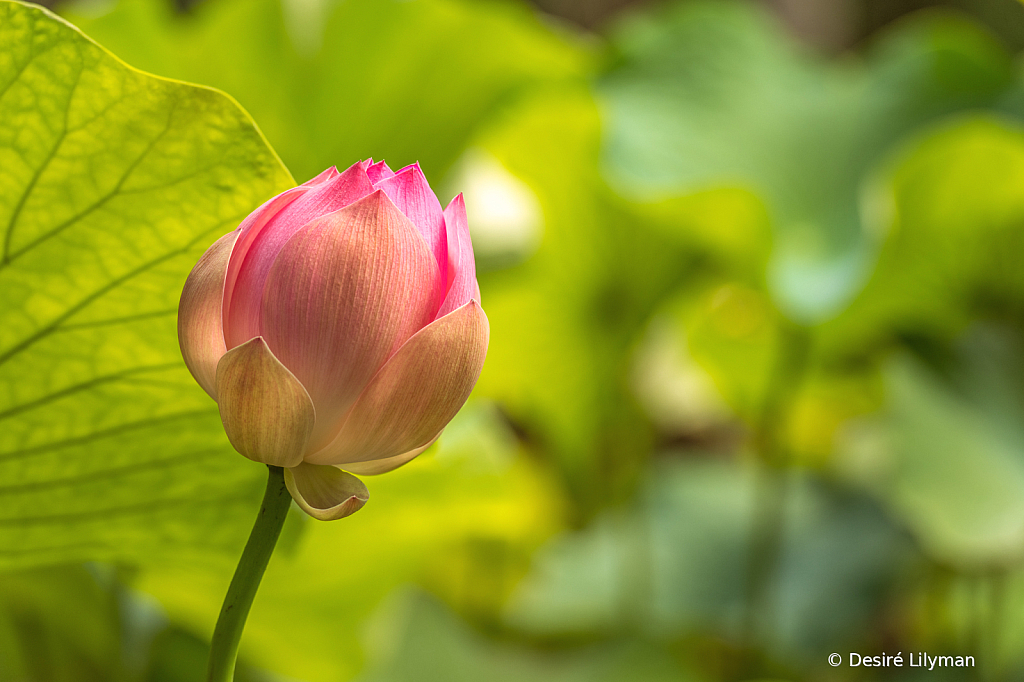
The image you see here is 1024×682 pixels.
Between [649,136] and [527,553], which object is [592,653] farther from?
[649,136]

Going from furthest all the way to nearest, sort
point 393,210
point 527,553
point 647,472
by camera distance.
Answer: point 647,472 < point 527,553 < point 393,210

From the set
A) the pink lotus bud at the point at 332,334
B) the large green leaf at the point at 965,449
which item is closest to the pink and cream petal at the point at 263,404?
the pink lotus bud at the point at 332,334

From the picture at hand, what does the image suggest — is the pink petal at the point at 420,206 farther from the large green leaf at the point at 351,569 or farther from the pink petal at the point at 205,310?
the large green leaf at the point at 351,569

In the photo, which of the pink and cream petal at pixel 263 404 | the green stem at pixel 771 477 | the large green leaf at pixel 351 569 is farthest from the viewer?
the green stem at pixel 771 477

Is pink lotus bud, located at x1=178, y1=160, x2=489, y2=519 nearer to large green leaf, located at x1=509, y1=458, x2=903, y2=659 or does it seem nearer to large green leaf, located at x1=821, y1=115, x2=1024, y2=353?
large green leaf, located at x1=821, y1=115, x2=1024, y2=353

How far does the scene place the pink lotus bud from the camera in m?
0.11

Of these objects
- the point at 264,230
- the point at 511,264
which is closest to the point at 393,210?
the point at 264,230

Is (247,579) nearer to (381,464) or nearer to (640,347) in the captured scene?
(381,464)

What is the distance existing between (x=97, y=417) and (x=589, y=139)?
43 centimetres

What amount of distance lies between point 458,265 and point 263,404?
34 mm

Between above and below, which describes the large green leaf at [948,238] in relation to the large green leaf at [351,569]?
above

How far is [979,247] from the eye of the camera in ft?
1.81

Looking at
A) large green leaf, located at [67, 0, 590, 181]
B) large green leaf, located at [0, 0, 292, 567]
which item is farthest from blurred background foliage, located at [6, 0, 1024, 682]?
large green leaf, located at [0, 0, 292, 567]

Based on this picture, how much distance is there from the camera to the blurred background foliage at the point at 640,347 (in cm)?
41
